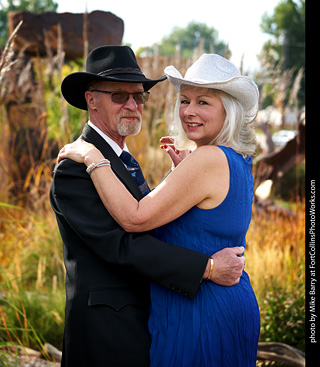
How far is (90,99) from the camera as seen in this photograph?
2.56 m

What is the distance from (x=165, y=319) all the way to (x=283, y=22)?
3630 centimetres

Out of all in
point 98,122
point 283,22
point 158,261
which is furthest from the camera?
point 283,22

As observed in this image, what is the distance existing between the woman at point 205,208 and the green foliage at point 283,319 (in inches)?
70.1

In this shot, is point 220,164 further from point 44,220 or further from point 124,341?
point 44,220

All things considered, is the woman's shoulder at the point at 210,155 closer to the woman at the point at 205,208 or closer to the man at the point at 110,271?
the woman at the point at 205,208

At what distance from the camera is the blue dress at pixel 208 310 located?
2.14 m

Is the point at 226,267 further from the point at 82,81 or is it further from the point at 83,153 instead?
the point at 82,81

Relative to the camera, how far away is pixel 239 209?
222 centimetres

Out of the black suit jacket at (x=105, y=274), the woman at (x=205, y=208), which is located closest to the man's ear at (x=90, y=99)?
the woman at (x=205, y=208)

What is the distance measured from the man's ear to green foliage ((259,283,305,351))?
7.93 feet

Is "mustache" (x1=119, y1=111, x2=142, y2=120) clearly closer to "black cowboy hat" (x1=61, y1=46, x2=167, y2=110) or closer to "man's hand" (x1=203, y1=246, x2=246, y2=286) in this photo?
"black cowboy hat" (x1=61, y1=46, x2=167, y2=110)

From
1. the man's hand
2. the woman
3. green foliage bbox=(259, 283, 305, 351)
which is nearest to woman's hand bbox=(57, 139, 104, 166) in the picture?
the woman

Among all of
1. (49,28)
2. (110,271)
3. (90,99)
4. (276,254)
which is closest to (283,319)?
(276,254)
